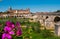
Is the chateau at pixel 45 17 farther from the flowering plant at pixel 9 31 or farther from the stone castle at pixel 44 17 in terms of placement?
the flowering plant at pixel 9 31

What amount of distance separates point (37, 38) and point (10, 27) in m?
10.0

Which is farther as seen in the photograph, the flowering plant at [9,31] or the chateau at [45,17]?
the chateau at [45,17]

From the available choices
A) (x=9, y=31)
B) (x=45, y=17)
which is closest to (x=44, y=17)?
(x=45, y=17)

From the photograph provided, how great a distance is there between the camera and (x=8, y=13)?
33969 millimetres

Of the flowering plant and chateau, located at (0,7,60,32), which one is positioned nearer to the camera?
the flowering plant

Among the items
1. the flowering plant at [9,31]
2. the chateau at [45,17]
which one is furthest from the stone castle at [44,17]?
the flowering plant at [9,31]

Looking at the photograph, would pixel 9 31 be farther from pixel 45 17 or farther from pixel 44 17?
pixel 44 17

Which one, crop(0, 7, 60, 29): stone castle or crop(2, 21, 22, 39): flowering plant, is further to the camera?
crop(0, 7, 60, 29): stone castle

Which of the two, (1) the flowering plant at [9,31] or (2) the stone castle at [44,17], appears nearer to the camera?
(1) the flowering plant at [9,31]

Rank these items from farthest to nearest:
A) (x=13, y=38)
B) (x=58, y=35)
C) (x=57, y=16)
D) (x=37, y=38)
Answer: (x=57, y=16) < (x=58, y=35) < (x=37, y=38) < (x=13, y=38)

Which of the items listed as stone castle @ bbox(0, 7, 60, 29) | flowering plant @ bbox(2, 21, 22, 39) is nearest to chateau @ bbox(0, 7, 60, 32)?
stone castle @ bbox(0, 7, 60, 29)

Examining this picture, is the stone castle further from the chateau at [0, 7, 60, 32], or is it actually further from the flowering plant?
the flowering plant

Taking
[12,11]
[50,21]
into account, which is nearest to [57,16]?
[50,21]

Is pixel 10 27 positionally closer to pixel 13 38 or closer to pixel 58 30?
pixel 13 38
